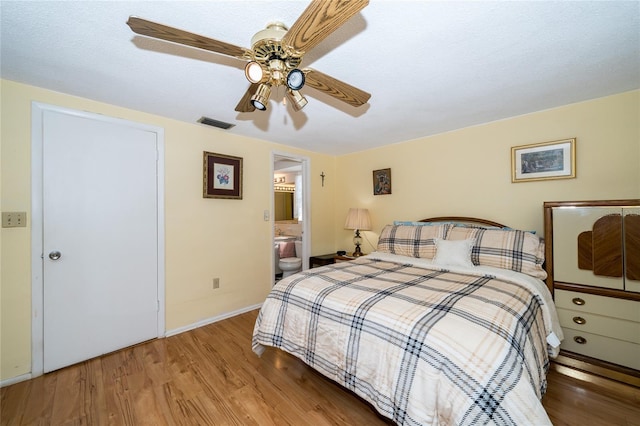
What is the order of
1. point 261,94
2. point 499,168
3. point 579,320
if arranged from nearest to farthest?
1. point 261,94
2. point 579,320
3. point 499,168

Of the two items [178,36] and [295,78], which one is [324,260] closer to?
[295,78]

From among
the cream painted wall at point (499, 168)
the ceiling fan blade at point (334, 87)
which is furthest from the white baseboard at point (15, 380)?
the cream painted wall at point (499, 168)

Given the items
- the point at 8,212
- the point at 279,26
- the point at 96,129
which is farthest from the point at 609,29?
the point at 8,212

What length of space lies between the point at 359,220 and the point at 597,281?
7.61 ft

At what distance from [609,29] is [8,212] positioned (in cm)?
401

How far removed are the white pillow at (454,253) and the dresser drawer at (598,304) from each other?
68cm

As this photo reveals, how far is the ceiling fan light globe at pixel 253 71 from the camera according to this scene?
48.8 inches

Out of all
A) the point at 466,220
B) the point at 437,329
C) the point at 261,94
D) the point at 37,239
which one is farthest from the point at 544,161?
the point at 37,239

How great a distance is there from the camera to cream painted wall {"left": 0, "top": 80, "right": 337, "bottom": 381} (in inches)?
74.9

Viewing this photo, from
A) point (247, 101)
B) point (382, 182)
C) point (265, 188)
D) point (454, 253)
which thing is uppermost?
point (247, 101)

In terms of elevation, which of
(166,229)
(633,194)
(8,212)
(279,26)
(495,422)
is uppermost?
(279,26)

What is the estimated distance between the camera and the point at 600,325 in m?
1.92

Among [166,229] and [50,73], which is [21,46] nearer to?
[50,73]

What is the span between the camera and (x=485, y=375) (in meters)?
1.09
